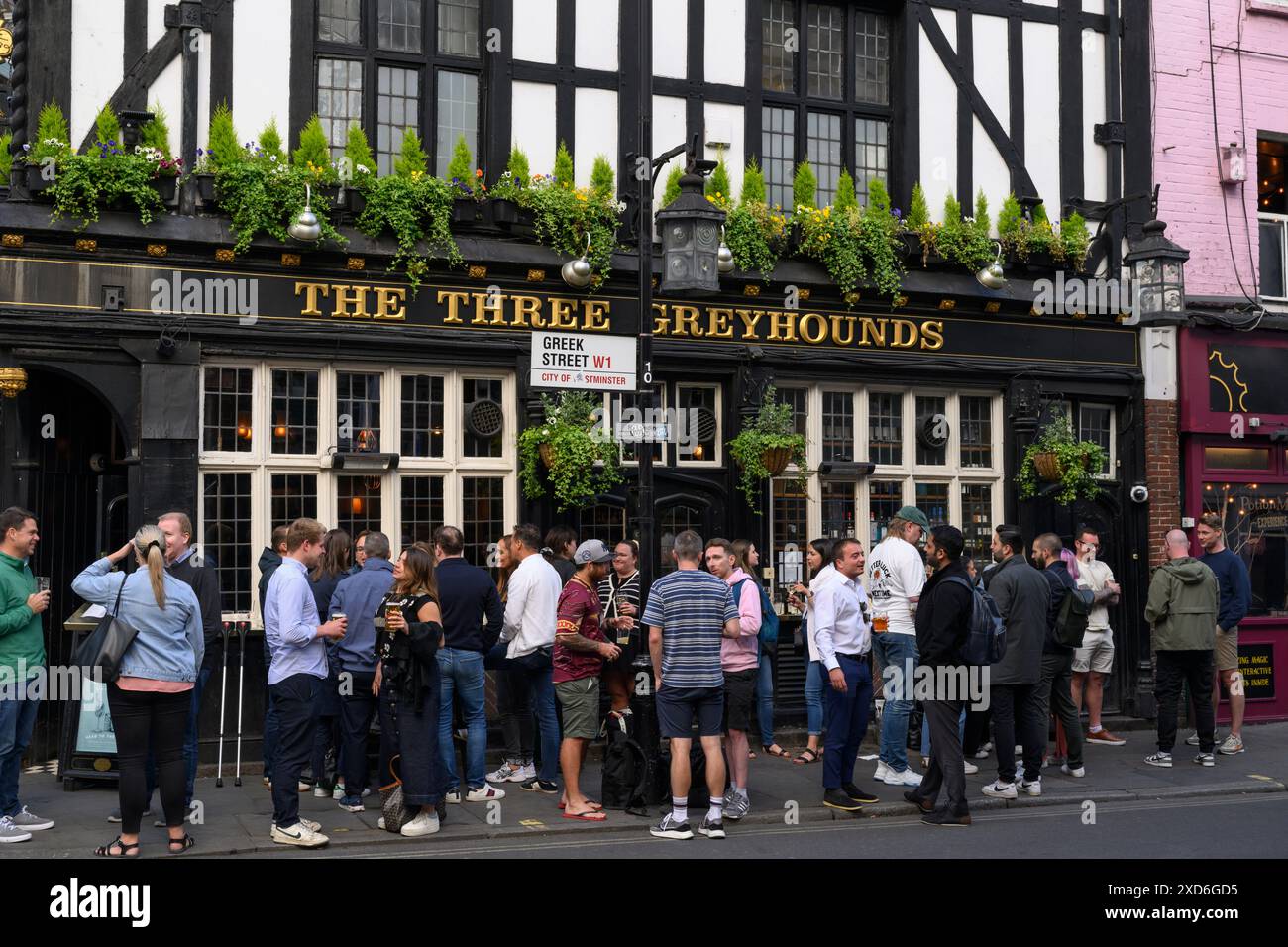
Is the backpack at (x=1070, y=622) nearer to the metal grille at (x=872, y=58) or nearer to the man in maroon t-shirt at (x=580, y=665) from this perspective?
the man in maroon t-shirt at (x=580, y=665)

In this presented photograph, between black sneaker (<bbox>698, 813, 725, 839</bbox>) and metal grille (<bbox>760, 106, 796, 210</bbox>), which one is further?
metal grille (<bbox>760, 106, 796, 210</bbox>)

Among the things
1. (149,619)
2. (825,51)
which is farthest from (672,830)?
(825,51)

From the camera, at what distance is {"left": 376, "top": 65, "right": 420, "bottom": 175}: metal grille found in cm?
1345

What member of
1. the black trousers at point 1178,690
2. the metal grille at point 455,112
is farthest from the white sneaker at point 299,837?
the black trousers at point 1178,690

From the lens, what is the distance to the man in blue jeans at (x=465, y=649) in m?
10.7

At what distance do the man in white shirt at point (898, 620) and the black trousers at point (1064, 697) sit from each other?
1.14 metres

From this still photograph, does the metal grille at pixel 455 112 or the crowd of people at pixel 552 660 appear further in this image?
the metal grille at pixel 455 112

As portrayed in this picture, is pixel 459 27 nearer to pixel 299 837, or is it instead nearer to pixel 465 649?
pixel 465 649

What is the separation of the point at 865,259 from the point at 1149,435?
13.2 ft

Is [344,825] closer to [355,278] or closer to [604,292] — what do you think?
[355,278]

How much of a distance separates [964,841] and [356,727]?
4.39 m

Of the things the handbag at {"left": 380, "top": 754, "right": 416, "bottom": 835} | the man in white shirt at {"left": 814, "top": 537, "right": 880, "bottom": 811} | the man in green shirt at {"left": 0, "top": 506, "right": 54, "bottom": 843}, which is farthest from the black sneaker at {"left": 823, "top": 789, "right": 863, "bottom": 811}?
the man in green shirt at {"left": 0, "top": 506, "right": 54, "bottom": 843}

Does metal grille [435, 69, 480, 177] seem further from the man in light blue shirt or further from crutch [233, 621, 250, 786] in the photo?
the man in light blue shirt

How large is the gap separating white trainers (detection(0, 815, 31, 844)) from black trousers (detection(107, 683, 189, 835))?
983 mm
